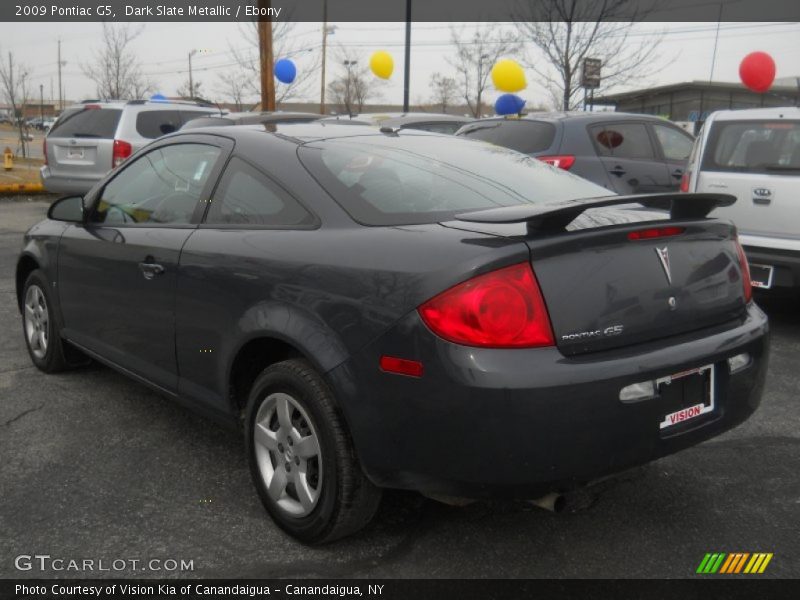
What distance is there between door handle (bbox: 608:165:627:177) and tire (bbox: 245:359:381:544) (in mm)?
5692

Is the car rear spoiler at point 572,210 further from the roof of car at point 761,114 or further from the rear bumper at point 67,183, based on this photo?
the rear bumper at point 67,183

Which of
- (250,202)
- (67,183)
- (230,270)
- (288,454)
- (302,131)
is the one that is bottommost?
(67,183)

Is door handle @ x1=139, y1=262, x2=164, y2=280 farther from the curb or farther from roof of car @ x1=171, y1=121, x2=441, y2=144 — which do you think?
the curb

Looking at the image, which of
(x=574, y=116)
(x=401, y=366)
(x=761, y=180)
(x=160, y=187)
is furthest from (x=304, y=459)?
(x=574, y=116)

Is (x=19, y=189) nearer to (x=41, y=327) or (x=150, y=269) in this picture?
(x=41, y=327)

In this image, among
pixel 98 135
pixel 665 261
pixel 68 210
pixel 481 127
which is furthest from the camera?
pixel 98 135

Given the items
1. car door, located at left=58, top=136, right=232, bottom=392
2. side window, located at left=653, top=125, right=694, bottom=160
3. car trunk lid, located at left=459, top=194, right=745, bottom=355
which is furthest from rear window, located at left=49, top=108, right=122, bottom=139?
car trunk lid, located at left=459, top=194, right=745, bottom=355

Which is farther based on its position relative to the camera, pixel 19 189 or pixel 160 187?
pixel 19 189

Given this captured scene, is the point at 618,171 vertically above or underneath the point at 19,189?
above

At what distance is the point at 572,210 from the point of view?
2461 millimetres

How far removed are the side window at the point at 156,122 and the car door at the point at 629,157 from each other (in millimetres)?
6941

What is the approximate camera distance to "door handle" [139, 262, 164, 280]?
11.3 ft

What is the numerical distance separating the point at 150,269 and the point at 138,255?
0.17m
